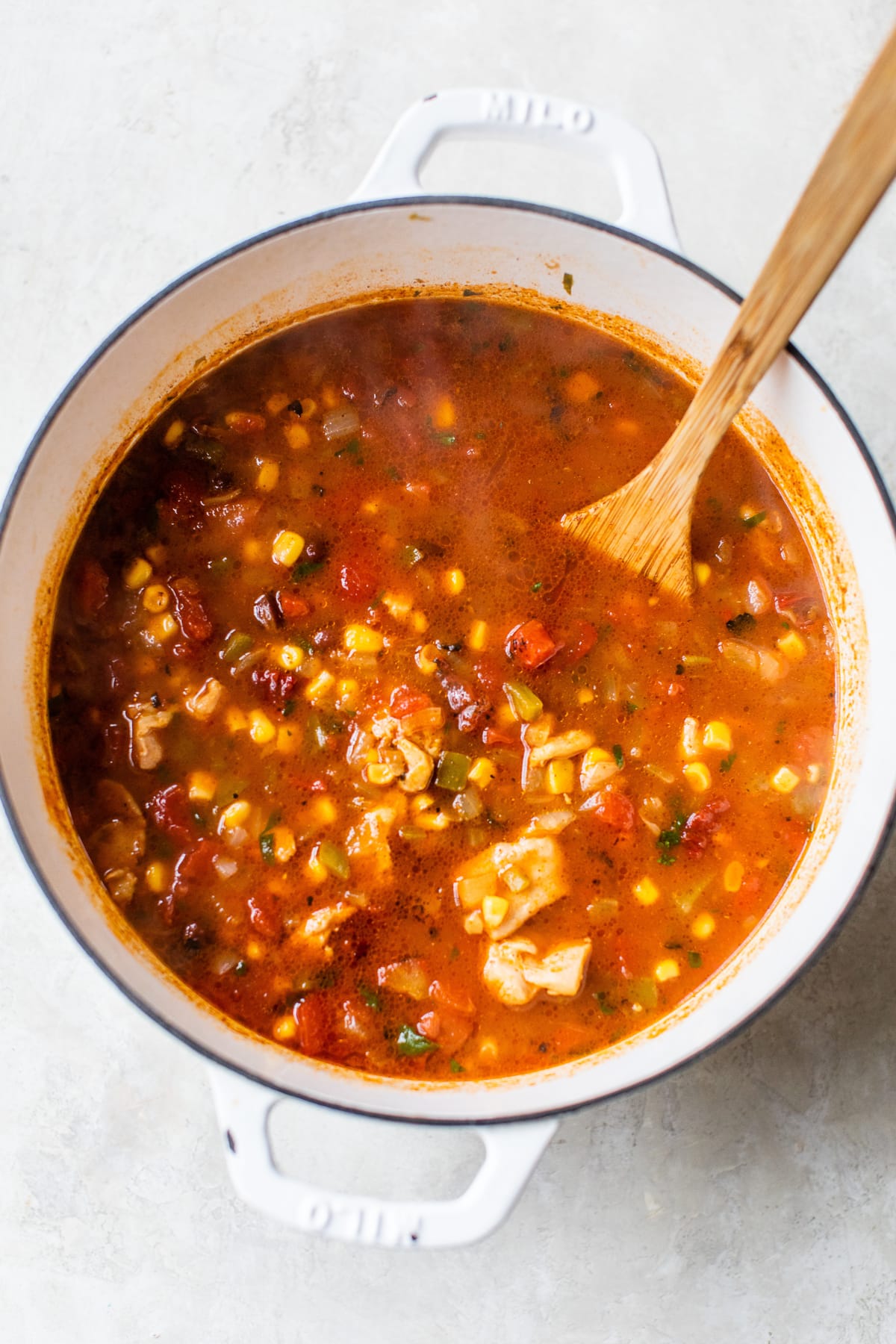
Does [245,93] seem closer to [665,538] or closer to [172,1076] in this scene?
[665,538]

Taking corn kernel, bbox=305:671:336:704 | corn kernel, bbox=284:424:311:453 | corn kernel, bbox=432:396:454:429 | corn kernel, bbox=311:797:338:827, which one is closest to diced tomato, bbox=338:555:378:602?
corn kernel, bbox=305:671:336:704

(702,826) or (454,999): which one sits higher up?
(702,826)

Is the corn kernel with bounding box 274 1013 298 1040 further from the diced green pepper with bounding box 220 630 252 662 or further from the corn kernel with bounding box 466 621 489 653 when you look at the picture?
the corn kernel with bounding box 466 621 489 653

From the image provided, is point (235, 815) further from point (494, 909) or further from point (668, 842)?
point (668, 842)

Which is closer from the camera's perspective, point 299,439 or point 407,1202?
point 407,1202

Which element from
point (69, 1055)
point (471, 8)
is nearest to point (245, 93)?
point (471, 8)

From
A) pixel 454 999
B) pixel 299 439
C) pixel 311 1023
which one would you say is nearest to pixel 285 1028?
pixel 311 1023

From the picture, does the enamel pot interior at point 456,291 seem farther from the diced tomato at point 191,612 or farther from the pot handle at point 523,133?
the diced tomato at point 191,612
